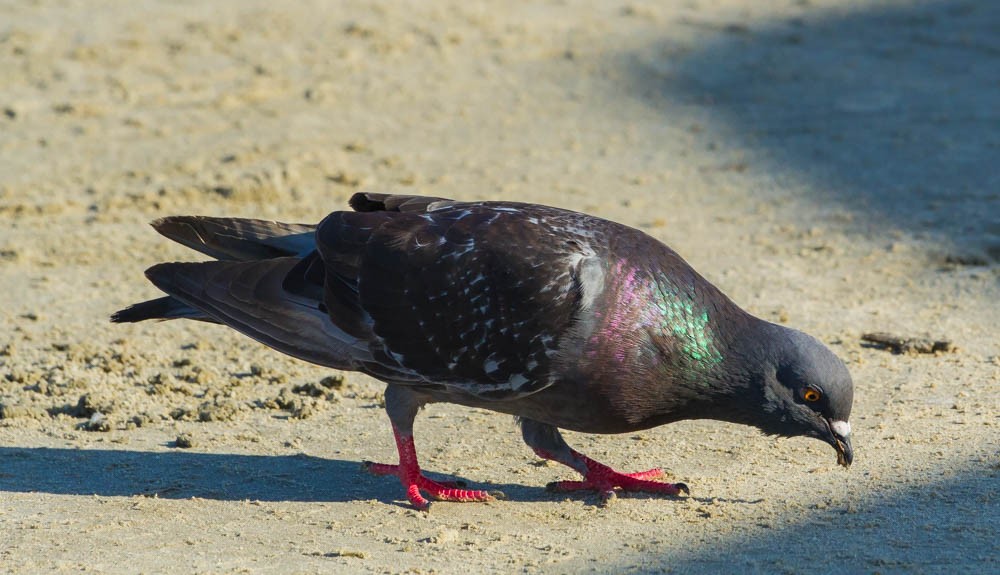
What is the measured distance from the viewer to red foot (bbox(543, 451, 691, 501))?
5.29 meters

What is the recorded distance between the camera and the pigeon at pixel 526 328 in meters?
4.90

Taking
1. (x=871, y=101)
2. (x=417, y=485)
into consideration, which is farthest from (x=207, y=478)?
(x=871, y=101)

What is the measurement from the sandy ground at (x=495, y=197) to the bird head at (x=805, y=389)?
1.11 ft

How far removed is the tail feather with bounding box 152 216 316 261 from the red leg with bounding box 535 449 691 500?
1405 mm

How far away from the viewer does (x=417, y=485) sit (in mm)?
5309

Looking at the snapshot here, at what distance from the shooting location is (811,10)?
13312 mm

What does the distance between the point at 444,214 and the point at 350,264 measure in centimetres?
44

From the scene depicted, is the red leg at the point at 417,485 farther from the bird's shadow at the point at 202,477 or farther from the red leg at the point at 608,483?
the red leg at the point at 608,483

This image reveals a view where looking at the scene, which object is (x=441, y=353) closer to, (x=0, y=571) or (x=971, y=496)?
(x=0, y=571)

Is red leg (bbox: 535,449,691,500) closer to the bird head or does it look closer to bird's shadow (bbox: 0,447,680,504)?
bird's shadow (bbox: 0,447,680,504)

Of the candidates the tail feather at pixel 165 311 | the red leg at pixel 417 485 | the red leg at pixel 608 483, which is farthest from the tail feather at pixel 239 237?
the red leg at pixel 608 483

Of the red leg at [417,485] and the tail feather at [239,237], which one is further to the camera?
the tail feather at [239,237]

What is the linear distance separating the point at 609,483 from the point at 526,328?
2.74 ft

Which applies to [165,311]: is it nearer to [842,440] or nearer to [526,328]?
[526,328]
